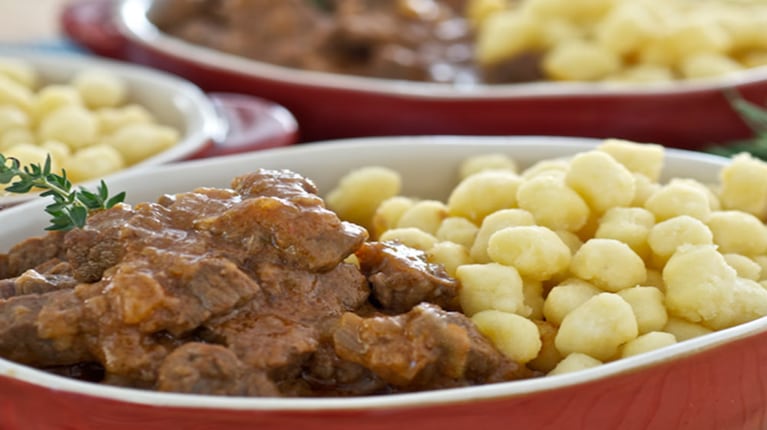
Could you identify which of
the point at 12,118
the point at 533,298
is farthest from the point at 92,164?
Answer: the point at 533,298

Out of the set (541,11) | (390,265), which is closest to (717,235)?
(390,265)

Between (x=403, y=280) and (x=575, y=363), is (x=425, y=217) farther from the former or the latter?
(x=575, y=363)

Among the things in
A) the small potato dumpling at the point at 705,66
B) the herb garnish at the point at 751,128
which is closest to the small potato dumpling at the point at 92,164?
the herb garnish at the point at 751,128

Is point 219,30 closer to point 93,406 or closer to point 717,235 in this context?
point 717,235

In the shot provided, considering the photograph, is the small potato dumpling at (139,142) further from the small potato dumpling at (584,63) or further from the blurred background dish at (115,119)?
the small potato dumpling at (584,63)

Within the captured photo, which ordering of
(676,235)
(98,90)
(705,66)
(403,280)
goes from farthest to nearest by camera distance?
(705,66) → (98,90) → (676,235) → (403,280)

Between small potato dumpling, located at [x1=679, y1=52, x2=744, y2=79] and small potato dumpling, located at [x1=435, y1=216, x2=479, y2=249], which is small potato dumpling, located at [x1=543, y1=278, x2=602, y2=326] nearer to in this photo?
small potato dumpling, located at [x1=435, y1=216, x2=479, y2=249]

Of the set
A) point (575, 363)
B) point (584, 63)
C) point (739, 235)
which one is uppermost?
point (584, 63)
